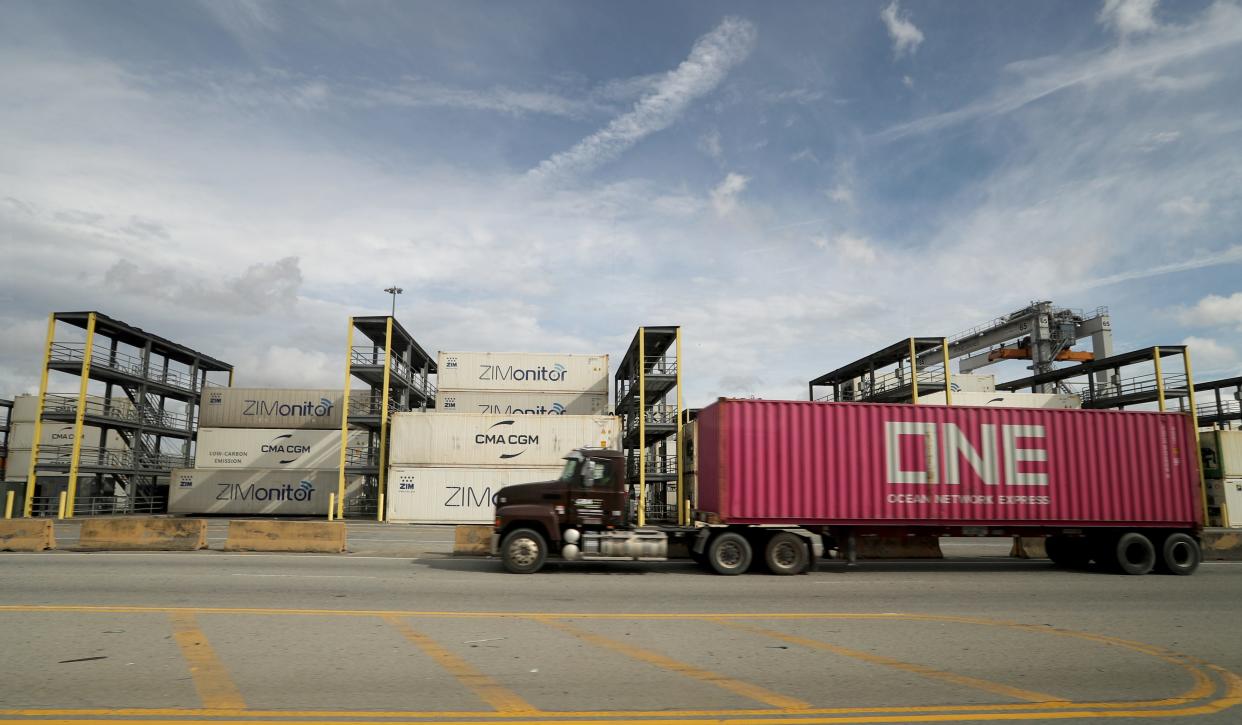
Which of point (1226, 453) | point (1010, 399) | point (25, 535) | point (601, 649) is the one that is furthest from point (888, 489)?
point (1010, 399)

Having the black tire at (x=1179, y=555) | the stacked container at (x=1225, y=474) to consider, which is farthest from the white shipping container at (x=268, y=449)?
the stacked container at (x=1225, y=474)

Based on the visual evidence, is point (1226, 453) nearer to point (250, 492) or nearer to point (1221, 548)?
point (1221, 548)

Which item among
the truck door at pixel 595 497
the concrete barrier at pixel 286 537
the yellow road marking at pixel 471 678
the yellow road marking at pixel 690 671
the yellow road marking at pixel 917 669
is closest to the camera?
the yellow road marking at pixel 471 678

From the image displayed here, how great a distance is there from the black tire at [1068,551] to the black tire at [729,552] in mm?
7357

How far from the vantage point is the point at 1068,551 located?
51.4 feet

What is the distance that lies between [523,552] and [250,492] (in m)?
33.7

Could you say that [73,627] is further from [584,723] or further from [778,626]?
[778,626]

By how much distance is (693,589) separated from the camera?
464 inches

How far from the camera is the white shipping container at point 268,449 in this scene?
1618 inches

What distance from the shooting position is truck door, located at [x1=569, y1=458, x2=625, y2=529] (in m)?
14.3

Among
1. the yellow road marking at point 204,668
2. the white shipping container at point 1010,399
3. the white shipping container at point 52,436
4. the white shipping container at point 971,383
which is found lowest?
the yellow road marking at point 204,668

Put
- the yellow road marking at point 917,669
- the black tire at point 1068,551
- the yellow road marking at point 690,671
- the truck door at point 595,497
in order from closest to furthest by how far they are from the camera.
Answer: the yellow road marking at point 690,671 < the yellow road marking at point 917,669 < the truck door at point 595,497 < the black tire at point 1068,551

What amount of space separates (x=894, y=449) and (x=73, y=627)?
45.3 feet

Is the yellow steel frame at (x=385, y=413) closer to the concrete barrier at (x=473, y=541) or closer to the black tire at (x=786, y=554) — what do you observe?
the concrete barrier at (x=473, y=541)
